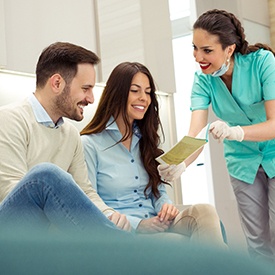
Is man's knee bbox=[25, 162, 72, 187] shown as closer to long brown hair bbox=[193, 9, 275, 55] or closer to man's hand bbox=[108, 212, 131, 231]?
man's hand bbox=[108, 212, 131, 231]

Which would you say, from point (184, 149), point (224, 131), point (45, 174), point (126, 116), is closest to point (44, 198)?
point (45, 174)

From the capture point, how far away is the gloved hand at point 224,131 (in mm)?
2000

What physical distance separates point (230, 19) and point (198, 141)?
684 mm

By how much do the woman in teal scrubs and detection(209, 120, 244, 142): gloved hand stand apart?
4 centimetres

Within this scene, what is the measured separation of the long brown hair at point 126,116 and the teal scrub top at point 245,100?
1.01ft

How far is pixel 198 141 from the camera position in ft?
5.46

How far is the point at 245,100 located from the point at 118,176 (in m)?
0.65

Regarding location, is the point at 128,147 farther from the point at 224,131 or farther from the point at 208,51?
the point at 208,51

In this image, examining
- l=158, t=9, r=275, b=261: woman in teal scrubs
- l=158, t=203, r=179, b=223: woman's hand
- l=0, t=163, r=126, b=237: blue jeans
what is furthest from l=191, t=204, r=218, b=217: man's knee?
l=0, t=163, r=126, b=237: blue jeans

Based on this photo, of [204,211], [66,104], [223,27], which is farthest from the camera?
[223,27]

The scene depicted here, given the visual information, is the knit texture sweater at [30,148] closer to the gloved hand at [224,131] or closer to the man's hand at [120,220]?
→ the man's hand at [120,220]

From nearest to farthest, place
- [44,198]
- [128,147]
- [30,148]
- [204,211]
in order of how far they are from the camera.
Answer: [44,198], [204,211], [30,148], [128,147]

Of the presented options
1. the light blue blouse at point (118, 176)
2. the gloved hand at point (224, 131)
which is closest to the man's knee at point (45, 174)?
the light blue blouse at point (118, 176)

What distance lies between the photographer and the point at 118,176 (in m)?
1.88
